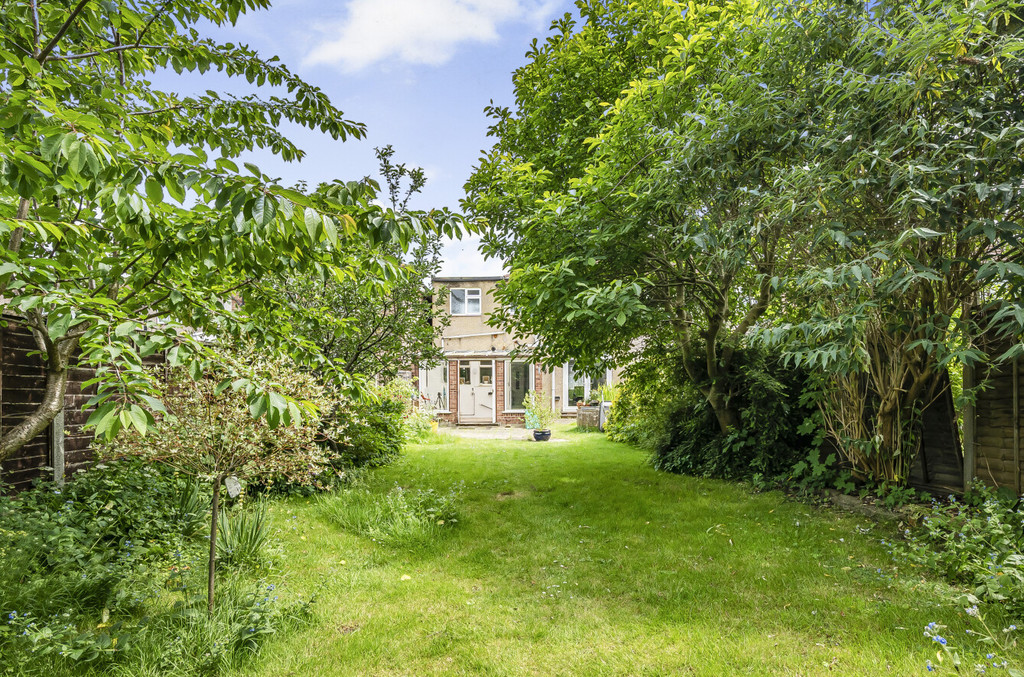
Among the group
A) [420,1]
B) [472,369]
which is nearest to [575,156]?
[420,1]

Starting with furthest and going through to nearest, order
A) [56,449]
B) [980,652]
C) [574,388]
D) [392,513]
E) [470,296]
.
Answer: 1. [470,296]
2. [574,388]
3. [392,513]
4. [56,449]
5. [980,652]

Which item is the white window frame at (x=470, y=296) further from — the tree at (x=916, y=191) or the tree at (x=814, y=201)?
the tree at (x=916, y=191)

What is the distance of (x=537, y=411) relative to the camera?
1570 centimetres

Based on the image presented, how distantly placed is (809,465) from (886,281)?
346 cm

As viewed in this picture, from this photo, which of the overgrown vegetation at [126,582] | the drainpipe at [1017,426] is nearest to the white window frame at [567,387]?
the drainpipe at [1017,426]

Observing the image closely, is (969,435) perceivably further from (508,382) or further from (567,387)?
(508,382)

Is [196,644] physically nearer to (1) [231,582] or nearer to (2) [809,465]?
(1) [231,582]

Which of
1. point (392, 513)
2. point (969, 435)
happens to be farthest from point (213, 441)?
point (969, 435)

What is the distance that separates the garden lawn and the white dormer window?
1283 centimetres

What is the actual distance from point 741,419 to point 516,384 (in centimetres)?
1118

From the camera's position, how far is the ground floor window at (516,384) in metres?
18.2

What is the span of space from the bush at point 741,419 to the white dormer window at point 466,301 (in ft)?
31.7

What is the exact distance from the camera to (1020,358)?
457cm

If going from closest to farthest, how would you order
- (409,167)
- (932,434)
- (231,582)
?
(231,582)
(932,434)
(409,167)
